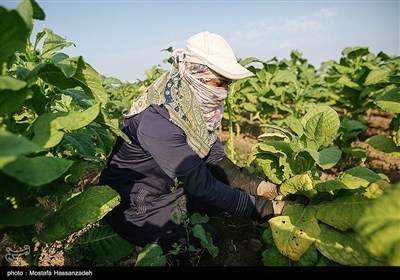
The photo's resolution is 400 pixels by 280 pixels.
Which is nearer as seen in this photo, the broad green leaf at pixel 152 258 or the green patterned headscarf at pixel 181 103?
the broad green leaf at pixel 152 258

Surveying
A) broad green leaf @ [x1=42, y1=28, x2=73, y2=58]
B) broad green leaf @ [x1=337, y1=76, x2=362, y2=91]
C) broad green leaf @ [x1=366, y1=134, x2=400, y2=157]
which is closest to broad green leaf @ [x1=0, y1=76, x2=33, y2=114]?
broad green leaf @ [x1=42, y1=28, x2=73, y2=58]

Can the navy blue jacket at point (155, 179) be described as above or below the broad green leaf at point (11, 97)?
below

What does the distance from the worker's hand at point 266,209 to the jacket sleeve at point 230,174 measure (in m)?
0.42

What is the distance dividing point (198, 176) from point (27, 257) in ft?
3.95

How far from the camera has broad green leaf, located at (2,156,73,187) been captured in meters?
1.21

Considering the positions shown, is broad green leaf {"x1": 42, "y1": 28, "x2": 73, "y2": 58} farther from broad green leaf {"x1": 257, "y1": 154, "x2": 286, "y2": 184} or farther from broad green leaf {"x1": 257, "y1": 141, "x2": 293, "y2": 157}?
broad green leaf {"x1": 257, "y1": 154, "x2": 286, "y2": 184}

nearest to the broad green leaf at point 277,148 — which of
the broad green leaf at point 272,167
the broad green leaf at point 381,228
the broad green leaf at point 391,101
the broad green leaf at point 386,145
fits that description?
the broad green leaf at point 272,167

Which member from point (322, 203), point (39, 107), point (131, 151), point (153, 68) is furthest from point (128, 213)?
point (153, 68)

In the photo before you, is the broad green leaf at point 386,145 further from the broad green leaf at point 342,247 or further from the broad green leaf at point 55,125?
the broad green leaf at point 55,125

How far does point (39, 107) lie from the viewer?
1.94 meters

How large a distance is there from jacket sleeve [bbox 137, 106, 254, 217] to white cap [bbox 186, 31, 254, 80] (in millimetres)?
528

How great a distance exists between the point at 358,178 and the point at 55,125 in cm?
185

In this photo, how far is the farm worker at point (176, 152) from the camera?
235cm

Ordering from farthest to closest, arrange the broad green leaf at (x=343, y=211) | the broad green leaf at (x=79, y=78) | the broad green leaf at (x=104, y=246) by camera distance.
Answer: the broad green leaf at (x=104, y=246), the broad green leaf at (x=343, y=211), the broad green leaf at (x=79, y=78)
